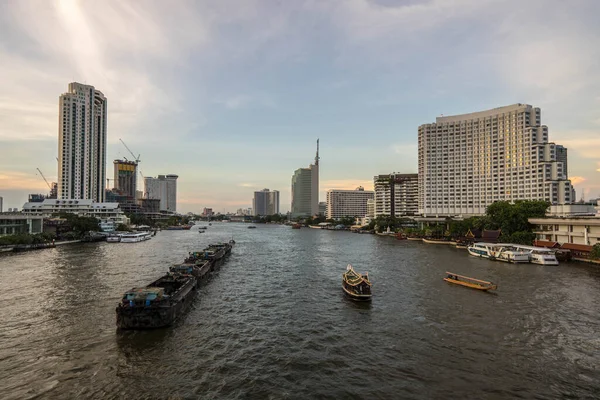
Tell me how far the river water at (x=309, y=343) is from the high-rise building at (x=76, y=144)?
554ft

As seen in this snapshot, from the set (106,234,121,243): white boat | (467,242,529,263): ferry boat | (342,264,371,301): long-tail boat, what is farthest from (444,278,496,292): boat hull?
(106,234,121,243): white boat

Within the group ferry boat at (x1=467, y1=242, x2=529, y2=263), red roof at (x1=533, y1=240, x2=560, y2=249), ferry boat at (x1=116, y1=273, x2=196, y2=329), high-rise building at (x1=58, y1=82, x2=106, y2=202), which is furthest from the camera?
high-rise building at (x1=58, y1=82, x2=106, y2=202)

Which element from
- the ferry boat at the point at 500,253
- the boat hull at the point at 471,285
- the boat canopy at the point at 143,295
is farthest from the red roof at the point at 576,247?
the boat canopy at the point at 143,295

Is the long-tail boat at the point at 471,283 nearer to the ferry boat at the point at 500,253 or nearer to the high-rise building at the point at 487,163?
the ferry boat at the point at 500,253

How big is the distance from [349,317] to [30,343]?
27.0 m

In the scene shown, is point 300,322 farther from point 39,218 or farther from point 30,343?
point 39,218

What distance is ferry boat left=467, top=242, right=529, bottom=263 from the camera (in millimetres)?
65562

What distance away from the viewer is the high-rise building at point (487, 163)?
149 m

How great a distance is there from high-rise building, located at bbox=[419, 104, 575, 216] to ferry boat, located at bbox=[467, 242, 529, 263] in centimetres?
9623

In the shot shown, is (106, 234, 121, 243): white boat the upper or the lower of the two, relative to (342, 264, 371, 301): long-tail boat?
lower

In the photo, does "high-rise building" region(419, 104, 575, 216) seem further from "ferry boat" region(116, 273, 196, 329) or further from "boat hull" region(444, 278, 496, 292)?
"ferry boat" region(116, 273, 196, 329)

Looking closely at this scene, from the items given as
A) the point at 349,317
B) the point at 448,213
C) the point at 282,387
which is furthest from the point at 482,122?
the point at 282,387

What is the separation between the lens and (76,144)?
619 feet

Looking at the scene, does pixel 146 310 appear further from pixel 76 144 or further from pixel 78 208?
pixel 76 144
